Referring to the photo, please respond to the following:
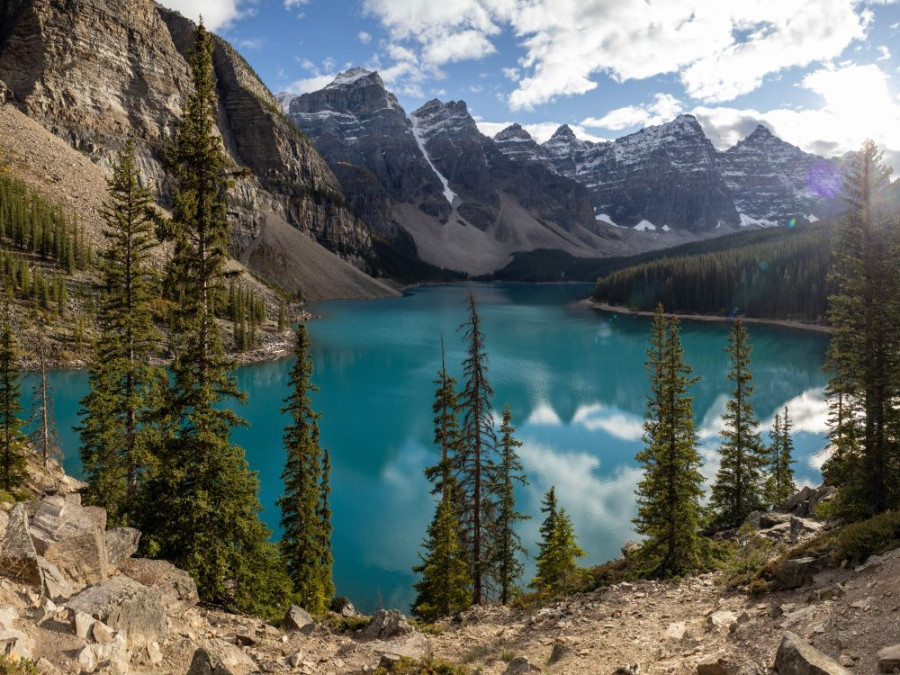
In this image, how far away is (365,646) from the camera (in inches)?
400

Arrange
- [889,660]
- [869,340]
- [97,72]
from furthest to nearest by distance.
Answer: [97,72]
[869,340]
[889,660]

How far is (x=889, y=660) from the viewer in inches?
232

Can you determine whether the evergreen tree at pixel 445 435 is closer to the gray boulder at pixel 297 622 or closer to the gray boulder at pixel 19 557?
the gray boulder at pixel 297 622

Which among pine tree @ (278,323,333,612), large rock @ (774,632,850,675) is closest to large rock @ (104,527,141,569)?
pine tree @ (278,323,333,612)

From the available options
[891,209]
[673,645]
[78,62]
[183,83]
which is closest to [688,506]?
[673,645]

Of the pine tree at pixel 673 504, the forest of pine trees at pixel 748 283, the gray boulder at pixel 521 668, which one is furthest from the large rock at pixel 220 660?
the forest of pine trees at pixel 748 283

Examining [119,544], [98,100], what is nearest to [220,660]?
[119,544]

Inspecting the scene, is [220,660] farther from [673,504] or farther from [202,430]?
[673,504]

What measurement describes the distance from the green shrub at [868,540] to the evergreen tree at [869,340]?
20.7ft

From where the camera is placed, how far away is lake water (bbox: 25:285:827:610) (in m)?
28.9

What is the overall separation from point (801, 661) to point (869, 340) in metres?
16.3

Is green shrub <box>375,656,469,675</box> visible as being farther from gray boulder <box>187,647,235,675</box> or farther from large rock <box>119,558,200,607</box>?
large rock <box>119,558,200,607</box>

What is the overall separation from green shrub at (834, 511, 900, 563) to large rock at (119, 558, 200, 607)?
Result: 1392cm

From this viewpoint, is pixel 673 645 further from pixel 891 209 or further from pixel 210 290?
pixel 891 209
